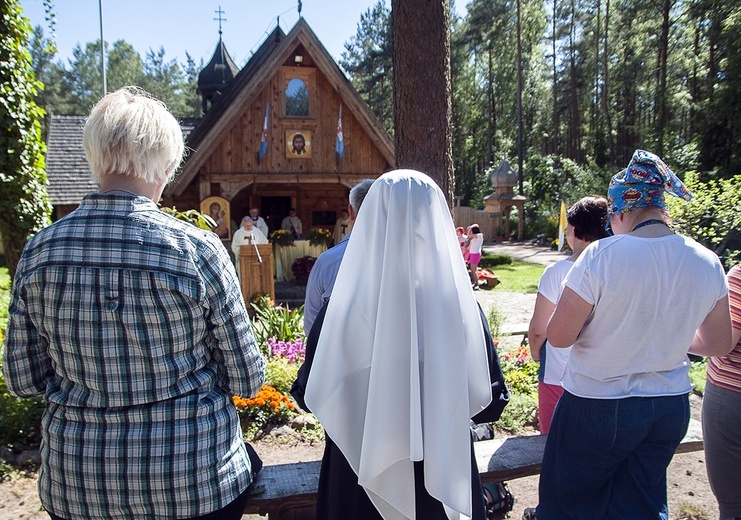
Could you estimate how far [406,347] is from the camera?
6.13ft

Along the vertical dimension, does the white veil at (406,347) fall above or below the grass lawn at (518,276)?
above

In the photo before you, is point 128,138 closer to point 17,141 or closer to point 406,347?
point 406,347

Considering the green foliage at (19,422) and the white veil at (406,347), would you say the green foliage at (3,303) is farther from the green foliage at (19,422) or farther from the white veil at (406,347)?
the white veil at (406,347)

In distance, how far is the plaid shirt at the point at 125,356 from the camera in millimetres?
1607

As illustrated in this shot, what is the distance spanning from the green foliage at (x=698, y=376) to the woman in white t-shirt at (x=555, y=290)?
3.69m

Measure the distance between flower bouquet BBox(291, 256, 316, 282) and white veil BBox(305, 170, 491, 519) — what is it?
11.6 m

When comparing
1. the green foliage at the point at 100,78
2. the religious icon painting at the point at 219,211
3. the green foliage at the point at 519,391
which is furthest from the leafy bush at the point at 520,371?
the green foliage at the point at 100,78

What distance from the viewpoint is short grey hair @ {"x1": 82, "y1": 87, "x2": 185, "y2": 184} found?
1681 mm

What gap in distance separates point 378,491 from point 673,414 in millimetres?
1307

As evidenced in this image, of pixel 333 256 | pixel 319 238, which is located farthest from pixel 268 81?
pixel 333 256

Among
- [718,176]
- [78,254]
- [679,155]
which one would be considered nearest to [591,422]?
[78,254]

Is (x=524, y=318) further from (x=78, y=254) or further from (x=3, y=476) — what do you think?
(x=78, y=254)

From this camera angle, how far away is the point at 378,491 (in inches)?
74.5

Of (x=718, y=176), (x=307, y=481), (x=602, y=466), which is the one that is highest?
(x=718, y=176)
